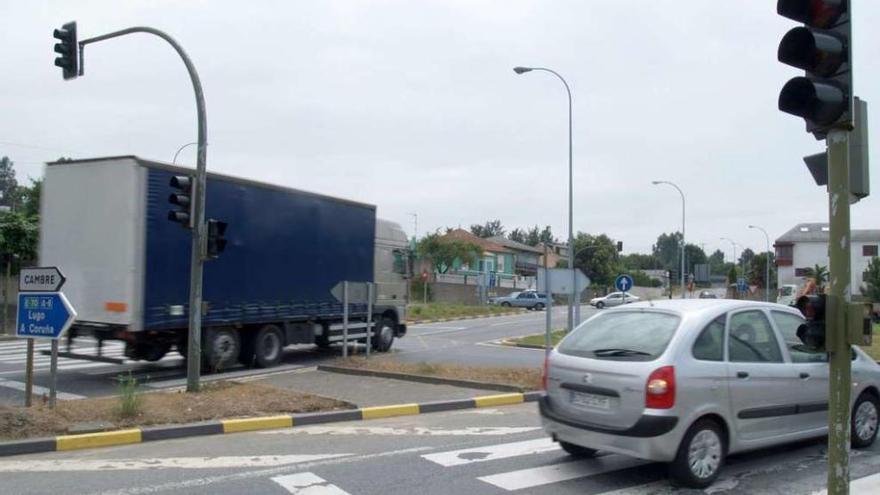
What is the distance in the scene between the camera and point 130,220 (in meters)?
13.7

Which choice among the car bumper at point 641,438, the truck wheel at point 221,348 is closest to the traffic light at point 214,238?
the truck wheel at point 221,348

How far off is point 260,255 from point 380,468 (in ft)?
32.7

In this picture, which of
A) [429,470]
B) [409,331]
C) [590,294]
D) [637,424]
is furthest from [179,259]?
[590,294]

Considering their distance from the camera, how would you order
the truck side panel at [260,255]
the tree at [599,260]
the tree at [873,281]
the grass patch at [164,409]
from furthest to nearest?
the tree at [599,260], the tree at [873,281], the truck side panel at [260,255], the grass patch at [164,409]

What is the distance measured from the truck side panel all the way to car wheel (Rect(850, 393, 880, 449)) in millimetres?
10090

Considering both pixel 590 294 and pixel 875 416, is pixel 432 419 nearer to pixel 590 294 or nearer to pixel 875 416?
pixel 875 416

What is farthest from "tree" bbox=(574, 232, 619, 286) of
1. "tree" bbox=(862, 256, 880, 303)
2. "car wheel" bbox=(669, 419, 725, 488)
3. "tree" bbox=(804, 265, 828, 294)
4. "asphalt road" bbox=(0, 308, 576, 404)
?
"car wheel" bbox=(669, 419, 725, 488)

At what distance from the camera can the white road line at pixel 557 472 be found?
262 inches

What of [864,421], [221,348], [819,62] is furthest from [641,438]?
[221,348]

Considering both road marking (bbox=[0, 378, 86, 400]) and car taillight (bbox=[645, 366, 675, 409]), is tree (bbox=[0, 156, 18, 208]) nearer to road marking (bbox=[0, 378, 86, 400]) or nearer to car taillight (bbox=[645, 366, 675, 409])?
road marking (bbox=[0, 378, 86, 400])

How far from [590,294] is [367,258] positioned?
6736 centimetres

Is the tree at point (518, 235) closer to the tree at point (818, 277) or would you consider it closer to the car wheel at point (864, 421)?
the tree at point (818, 277)

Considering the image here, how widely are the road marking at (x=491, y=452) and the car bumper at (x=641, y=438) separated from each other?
1.23 meters

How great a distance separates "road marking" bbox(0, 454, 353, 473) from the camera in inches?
283
